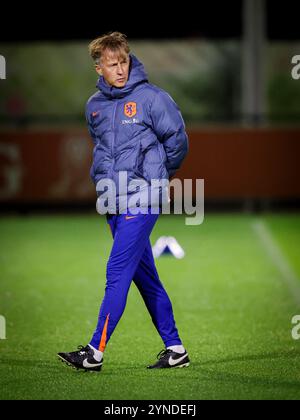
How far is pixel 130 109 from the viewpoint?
23.7 ft

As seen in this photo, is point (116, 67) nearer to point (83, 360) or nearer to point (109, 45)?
point (109, 45)

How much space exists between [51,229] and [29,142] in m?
2.53

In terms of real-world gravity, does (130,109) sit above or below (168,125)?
→ above

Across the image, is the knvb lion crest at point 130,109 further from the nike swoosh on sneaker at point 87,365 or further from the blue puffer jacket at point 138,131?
the nike swoosh on sneaker at point 87,365

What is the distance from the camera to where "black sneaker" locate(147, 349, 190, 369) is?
757cm

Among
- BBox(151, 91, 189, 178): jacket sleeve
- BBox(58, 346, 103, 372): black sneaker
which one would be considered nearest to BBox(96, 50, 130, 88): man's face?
BBox(151, 91, 189, 178): jacket sleeve

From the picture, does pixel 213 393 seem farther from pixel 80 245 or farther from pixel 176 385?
pixel 80 245

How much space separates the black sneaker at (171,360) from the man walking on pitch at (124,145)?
1.44 feet

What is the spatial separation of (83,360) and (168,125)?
1636 millimetres

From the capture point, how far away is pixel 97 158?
24.2 feet

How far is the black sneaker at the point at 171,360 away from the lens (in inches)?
298

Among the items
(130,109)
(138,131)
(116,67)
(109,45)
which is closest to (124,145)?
(138,131)

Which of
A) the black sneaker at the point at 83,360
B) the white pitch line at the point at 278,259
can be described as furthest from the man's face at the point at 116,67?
the white pitch line at the point at 278,259
